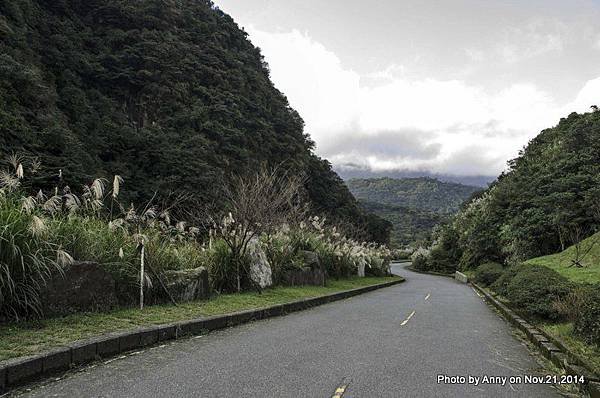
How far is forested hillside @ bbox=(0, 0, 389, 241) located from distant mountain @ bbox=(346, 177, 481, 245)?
199 feet

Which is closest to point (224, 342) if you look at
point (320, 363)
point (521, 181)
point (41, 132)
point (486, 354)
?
point (320, 363)

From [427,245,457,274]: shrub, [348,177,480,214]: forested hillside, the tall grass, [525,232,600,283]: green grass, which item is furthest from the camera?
[348,177,480,214]: forested hillside

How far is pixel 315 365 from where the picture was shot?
597cm

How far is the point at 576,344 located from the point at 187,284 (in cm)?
805

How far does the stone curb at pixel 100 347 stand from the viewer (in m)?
4.77

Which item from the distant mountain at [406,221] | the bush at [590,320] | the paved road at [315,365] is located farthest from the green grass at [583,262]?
the distant mountain at [406,221]

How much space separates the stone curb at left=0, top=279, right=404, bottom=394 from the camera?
188 inches

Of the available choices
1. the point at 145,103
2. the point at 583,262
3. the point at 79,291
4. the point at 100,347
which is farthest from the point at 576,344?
the point at 145,103

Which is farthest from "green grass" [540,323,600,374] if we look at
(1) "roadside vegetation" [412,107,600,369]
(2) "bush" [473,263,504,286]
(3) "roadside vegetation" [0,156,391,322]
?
(2) "bush" [473,263,504,286]

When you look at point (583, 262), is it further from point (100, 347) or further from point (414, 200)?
point (414, 200)

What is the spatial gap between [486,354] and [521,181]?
35.4 meters

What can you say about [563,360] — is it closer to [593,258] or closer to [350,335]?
[350,335]

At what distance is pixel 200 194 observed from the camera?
3500 cm

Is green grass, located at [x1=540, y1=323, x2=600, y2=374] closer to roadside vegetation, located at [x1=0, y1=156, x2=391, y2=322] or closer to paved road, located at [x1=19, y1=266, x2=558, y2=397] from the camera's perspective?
paved road, located at [x1=19, y1=266, x2=558, y2=397]
